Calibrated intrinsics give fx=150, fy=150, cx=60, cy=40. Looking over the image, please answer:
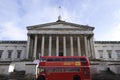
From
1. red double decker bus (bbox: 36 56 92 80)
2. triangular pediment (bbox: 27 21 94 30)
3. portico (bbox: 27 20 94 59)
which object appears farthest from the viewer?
triangular pediment (bbox: 27 21 94 30)

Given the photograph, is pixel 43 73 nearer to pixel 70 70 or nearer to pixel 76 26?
pixel 70 70

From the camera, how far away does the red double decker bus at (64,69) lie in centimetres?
1909

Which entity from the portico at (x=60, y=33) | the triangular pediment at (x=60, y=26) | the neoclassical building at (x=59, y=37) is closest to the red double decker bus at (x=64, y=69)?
the neoclassical building at (x=59, y=37)

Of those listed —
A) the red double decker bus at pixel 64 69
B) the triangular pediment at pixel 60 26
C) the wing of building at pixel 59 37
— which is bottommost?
the red double decker bus at pixel 64 69

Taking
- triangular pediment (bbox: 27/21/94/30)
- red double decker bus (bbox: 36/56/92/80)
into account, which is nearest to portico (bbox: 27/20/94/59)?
triangular pediment (bbox: 27/21/94/30)

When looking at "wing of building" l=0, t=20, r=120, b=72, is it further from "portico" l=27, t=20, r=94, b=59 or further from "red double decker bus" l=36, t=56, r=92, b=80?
"red double decker bus" l=36, t=56, r=92, b=80

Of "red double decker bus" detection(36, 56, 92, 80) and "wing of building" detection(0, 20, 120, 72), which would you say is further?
"wing of building" detection(0, 20, 120, 72)

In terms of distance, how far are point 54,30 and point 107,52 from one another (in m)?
18.7

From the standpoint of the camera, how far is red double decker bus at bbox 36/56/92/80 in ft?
62.6

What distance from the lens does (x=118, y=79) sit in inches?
779

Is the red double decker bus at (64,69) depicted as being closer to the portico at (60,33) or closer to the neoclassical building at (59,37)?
the neoclassical building at (59,37)

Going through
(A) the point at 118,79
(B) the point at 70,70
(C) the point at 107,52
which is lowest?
(A) the point at 118,79

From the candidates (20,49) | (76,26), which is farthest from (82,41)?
(20,49)

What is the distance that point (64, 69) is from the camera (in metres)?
19.6
